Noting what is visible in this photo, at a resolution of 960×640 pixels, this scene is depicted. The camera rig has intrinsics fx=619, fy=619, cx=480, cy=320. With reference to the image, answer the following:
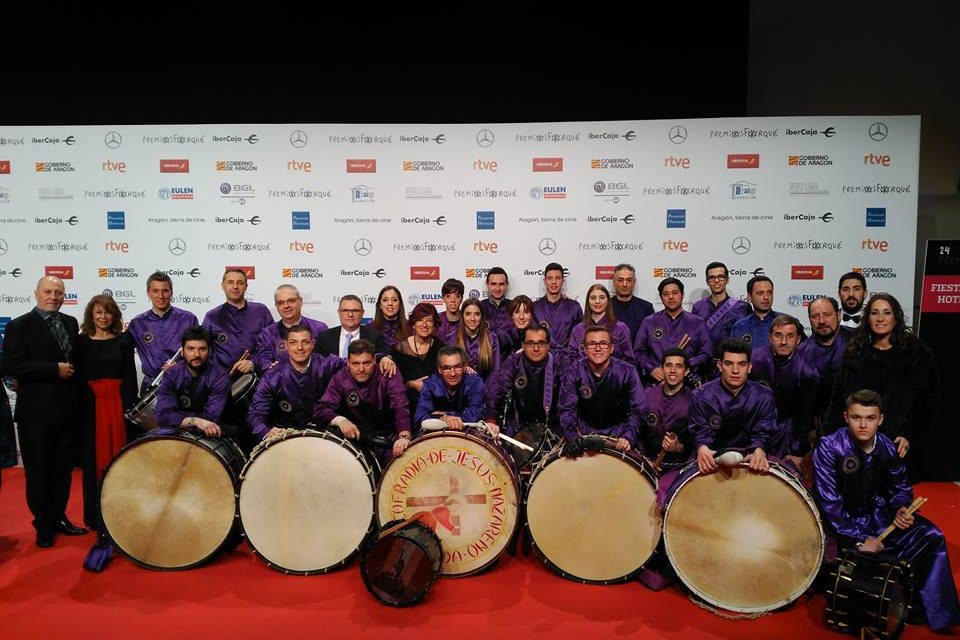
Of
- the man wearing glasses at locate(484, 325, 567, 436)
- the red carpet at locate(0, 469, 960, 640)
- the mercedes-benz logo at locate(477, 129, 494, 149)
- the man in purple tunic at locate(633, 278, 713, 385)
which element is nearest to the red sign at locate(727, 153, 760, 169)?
the man in purple tunic at locate(633, 278, 713, 385)

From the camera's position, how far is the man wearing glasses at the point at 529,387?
4.45 metres

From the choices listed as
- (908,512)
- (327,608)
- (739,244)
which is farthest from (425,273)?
(908,512)

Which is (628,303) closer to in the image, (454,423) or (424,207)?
(424,207)

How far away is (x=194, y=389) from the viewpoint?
13.7 feet

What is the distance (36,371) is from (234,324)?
1.54 metres

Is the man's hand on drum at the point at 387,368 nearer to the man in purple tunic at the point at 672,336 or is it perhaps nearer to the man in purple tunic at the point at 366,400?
the man in purple tunic at the point at 366,400

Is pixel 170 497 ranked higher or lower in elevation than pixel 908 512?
lower

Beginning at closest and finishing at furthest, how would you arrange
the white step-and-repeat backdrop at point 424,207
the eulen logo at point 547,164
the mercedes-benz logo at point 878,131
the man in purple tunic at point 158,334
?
the man in purple tunic at point 158,334
the mercedes-benz logo at point 878,131
the white step-and-repeat backdrop at point 424,207
the eulen logo at point 547,164

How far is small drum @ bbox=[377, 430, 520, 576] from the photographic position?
3.62 metres

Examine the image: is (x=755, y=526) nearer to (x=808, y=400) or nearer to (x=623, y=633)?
(x=623, y=633)

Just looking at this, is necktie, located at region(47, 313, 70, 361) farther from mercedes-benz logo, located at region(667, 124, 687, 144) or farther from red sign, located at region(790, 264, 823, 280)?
red sign, located at region(790, 264, 823, 280)

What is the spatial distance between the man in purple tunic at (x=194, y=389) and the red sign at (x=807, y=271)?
17.1ft

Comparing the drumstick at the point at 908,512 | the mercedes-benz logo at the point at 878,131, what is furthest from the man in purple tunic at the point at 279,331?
the mercedes-benz logo at the point at 878,131

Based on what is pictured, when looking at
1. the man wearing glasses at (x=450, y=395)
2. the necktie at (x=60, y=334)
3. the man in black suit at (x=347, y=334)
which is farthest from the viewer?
the man in black suit at (x=347, y=334)
